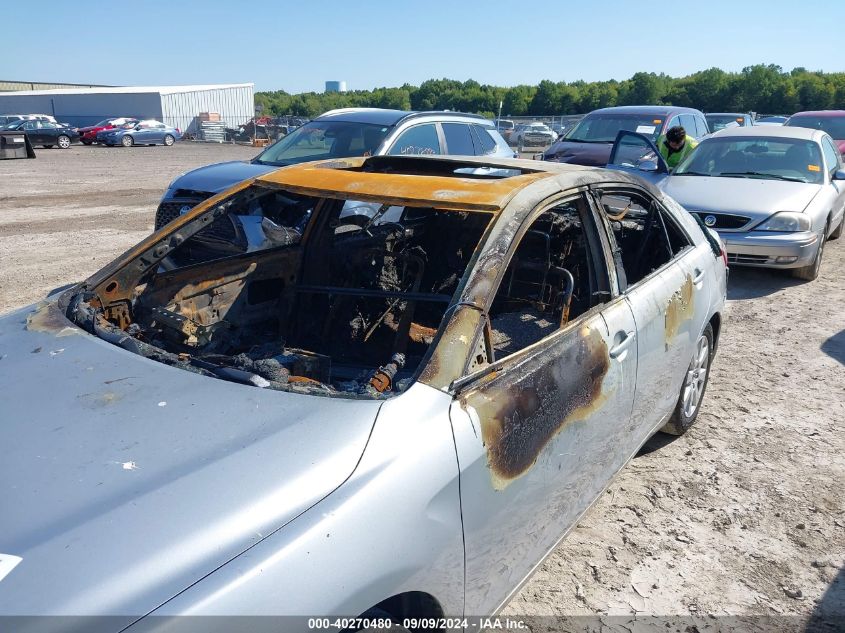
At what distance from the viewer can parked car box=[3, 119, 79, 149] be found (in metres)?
29.7

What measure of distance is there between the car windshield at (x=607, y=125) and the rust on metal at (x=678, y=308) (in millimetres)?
9445

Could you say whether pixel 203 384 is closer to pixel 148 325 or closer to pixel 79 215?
pixel 148 325

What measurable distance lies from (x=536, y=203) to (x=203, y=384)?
1372 millimetres

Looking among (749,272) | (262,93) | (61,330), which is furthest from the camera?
(262,93)

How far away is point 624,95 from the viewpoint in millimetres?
76125

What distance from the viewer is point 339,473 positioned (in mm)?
1664

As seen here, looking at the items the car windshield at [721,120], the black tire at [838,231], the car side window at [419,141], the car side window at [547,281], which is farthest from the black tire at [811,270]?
the car windshield at [721,120]

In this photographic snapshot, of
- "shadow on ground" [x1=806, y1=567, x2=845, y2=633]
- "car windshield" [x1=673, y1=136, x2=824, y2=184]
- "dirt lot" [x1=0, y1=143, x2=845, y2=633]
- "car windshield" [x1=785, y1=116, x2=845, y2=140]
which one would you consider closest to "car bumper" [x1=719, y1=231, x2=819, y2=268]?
"dirt lot" [x1=0, y1=143, x2=845, y2=633]

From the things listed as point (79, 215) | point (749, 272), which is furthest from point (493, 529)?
point (79, 215)

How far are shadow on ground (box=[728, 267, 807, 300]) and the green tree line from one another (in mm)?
60445

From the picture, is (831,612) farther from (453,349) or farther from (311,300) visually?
(311,300)

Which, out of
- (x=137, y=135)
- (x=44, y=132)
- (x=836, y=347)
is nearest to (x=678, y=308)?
(x=836, y=347)

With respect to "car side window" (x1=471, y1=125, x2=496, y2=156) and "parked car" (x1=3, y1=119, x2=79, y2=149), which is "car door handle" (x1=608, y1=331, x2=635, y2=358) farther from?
"parked car" (x1=3, y1=119, x2=79, y2=149)

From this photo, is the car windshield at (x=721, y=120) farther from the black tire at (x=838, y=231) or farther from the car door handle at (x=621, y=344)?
the car door handle at (x=621, y=344)
